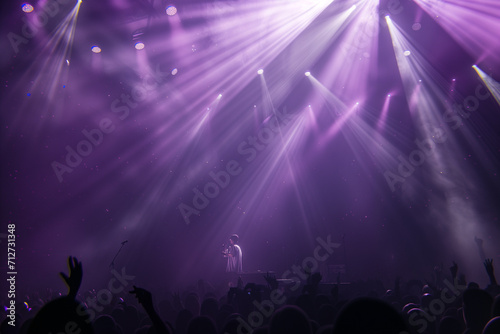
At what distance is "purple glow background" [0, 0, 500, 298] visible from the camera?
1186 centimetres

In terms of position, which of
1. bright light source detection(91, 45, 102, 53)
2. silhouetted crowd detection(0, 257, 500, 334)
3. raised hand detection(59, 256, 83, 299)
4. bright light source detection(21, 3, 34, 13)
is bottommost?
silhouetted crowd detection(0, 257, 500, 334)

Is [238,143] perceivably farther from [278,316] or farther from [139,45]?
[278,316]

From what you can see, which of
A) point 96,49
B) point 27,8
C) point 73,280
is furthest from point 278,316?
point 96,49

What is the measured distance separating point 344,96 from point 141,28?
1267cm

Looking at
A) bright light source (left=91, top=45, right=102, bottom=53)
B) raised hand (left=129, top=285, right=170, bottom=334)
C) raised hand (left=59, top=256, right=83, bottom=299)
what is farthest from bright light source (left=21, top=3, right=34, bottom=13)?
raised hand (left=129, top=285, right=170, bottom=334)

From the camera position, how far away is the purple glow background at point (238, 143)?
11.9 metres

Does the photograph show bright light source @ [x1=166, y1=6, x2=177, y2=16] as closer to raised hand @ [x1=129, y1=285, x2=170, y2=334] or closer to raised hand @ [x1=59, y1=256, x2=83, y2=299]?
raised hand @ [x1=59, y1=256, x2=83, y2=299]

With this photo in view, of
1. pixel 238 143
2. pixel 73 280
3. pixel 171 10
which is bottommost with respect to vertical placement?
pixel 73 280

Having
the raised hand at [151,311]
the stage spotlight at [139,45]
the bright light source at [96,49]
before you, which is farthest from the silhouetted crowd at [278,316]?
the stage spotlight at [139,45]

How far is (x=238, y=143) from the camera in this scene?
1923 centimetres

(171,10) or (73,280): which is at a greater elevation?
(171,10)

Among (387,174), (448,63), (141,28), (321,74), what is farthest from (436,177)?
(141,28)

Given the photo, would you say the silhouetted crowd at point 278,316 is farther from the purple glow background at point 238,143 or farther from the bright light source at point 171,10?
the bright light source at point 171,10

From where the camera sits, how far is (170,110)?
1623cm
